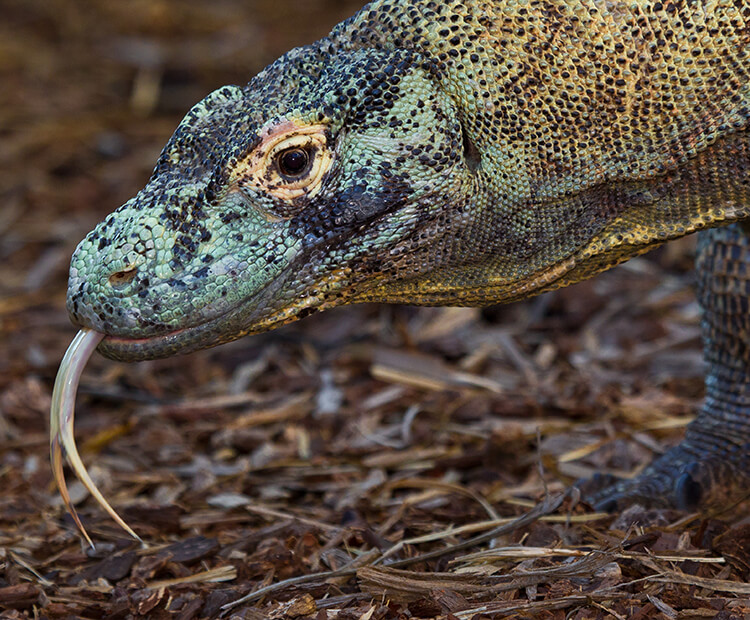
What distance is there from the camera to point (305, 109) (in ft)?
10.3

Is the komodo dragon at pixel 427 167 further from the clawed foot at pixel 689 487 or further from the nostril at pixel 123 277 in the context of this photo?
the clawed foot at pixel 689 487

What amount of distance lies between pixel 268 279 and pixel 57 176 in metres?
5.39

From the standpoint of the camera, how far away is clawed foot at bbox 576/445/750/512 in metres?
4.02

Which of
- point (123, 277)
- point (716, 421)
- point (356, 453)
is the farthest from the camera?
point (356, 453)

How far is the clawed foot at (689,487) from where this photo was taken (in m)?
4.02

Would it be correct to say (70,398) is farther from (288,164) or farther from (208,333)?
(288,164)

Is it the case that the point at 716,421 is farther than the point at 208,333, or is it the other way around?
the point at 716,421

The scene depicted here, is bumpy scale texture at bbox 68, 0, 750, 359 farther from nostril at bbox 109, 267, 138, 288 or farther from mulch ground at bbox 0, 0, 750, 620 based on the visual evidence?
mulch ground at bbox 0, 0, 750, 620

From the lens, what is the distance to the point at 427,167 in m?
3.13

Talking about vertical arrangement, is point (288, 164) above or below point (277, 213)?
above

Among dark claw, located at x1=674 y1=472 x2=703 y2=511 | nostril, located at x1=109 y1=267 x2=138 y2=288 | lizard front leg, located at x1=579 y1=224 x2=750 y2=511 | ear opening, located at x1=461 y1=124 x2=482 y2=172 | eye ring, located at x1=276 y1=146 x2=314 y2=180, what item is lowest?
dark claw, located at x1=674 y1=472 x2=703 y2=511

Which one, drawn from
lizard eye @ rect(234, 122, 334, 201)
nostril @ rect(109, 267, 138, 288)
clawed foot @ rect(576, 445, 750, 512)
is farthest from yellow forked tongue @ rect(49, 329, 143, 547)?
→ clawed foot @ rect(576, 445, 750, 512)

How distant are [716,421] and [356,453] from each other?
160cm

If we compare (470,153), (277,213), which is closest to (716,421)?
(470,153)
